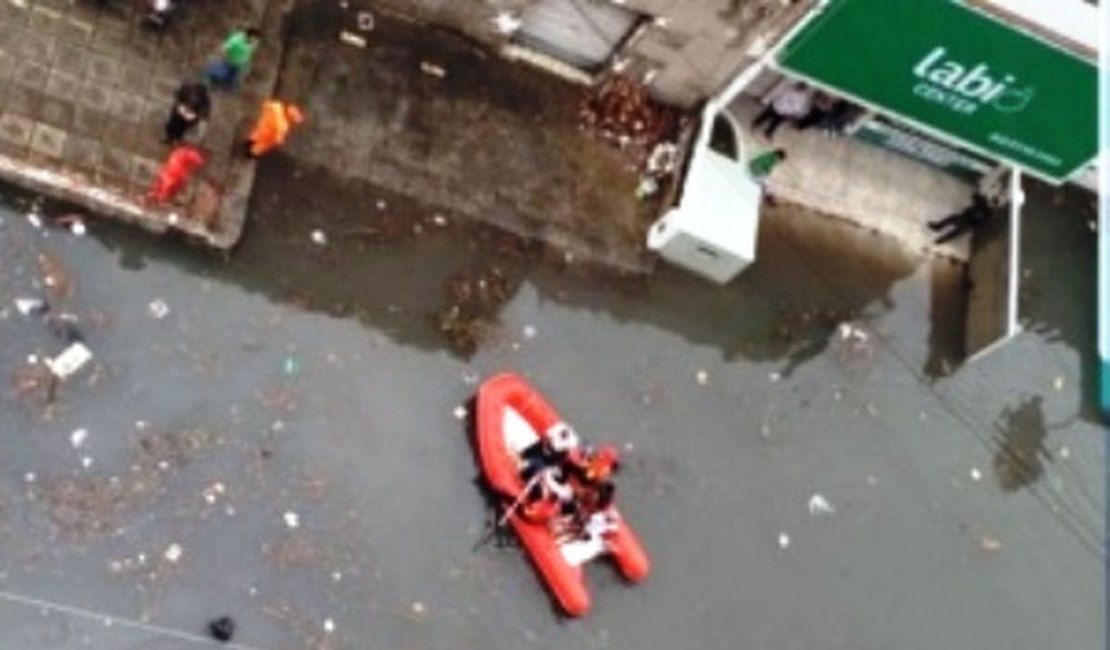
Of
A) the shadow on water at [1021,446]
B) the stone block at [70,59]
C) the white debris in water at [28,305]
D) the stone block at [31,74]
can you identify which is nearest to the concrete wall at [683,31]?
the stone block at [70,59]

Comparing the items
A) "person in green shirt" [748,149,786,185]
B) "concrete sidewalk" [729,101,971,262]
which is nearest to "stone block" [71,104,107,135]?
"person in green shirt" [748,149,786,185]

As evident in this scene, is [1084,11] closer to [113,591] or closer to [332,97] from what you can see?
[332,97]

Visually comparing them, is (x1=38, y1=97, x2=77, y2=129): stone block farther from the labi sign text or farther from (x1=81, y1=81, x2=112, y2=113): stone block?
the labi sign text

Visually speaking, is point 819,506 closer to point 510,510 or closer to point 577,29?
point 510,510

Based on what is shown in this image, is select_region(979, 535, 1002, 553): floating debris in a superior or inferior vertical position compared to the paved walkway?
inferior

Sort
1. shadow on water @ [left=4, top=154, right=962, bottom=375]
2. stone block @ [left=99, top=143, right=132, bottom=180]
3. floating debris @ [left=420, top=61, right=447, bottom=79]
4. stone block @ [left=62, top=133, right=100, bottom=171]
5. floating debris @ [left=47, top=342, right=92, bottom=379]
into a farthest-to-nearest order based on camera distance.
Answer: floating debris @ [left=420, top=61, right=447, bottom=79] → shadow on water @ [left=4, top=154, right=962, bottom=375] → stone block @ [left=99, top=143, right=132, bottom=180] → stone block @ [left=62, top=133, right=100, bottom=171] → floating debris @ [left=47, top=342, right=92, bottom=379]

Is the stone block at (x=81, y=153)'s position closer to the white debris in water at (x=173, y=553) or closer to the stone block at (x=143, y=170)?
the stone block at (x=143, y=170)

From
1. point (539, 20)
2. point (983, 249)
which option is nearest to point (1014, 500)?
point (983, 249)
